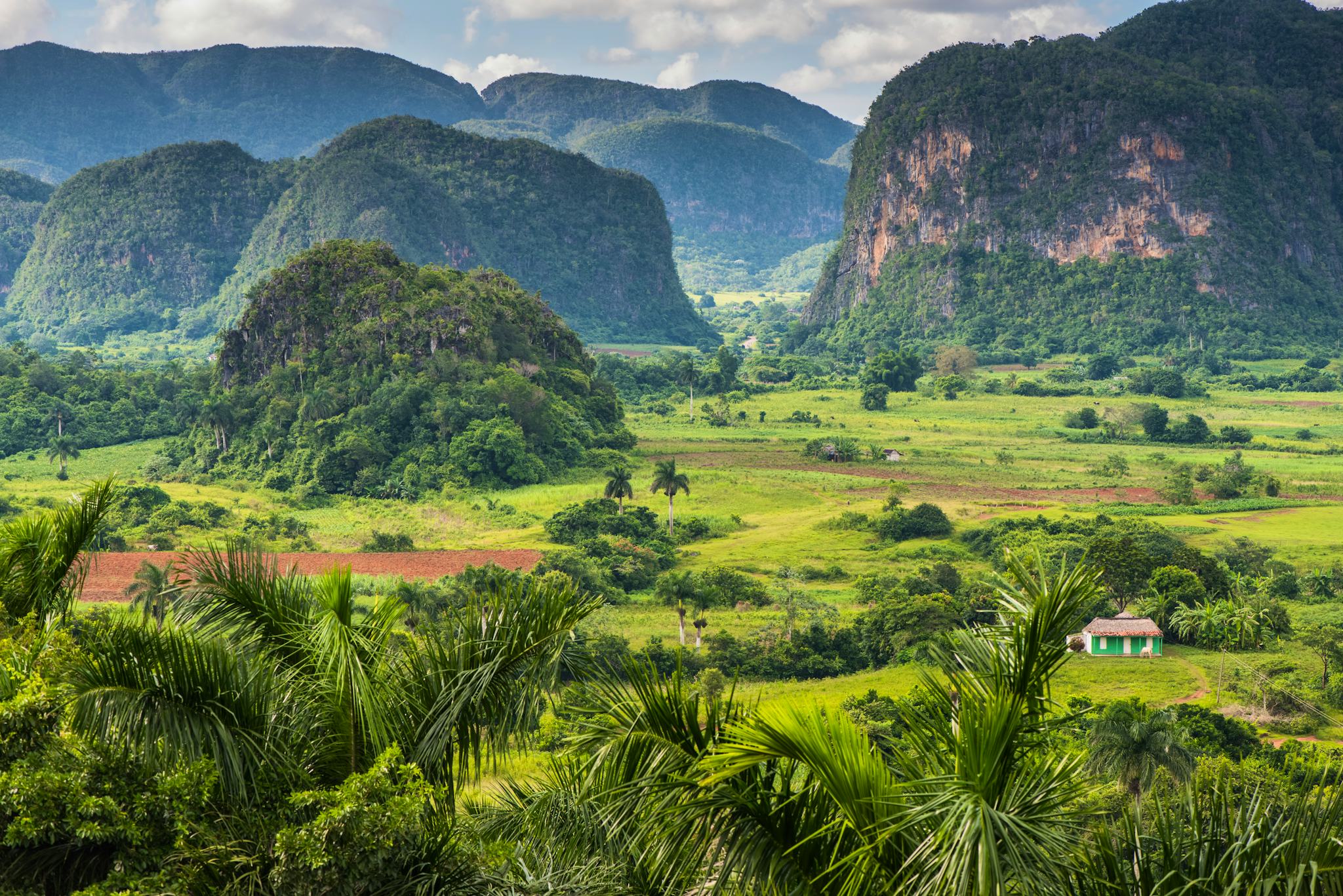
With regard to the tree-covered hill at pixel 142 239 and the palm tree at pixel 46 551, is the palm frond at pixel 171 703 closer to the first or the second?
the palm tree at pixel 46 551

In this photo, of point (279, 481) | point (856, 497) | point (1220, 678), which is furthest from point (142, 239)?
point (1220, 678)

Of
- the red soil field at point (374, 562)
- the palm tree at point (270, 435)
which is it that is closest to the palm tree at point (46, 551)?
the red soil field at point (374, 562)

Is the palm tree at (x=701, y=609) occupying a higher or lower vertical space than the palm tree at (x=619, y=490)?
lower

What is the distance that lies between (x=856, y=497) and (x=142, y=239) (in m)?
80.5

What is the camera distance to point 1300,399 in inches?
2544

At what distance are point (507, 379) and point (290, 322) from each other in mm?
9261

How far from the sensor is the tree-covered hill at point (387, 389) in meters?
41.2

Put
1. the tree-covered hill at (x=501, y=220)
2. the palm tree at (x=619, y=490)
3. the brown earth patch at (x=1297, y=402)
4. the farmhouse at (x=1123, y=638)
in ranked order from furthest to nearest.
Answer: the tree-covered hill at (x=501, y=220), the brown earth patch at (x=1297, y=402), the palm tree at (x=619, y=490), the farmhouse at (x=1123, y=638)

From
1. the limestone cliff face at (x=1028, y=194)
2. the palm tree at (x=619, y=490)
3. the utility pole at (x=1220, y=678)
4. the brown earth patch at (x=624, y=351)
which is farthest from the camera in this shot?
the brown earth patch at (x=624, y=351)

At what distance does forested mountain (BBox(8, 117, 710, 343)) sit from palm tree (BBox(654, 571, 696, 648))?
7300 cm

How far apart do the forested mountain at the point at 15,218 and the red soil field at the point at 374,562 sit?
91.0 metres

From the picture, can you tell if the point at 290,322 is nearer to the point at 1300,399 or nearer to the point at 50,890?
the point at 50,890

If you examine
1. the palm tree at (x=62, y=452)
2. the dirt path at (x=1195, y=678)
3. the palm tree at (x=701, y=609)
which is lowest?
the dirt path at (x=1195, y=678)

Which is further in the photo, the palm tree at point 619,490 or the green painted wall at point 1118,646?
the palm tree at point 619,490
